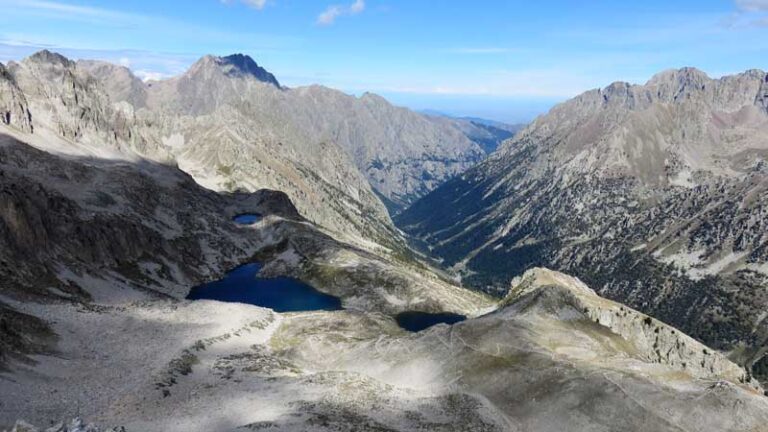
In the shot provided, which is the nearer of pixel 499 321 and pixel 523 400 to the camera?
pixel 523 400

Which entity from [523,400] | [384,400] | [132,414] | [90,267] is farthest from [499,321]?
[90,267]

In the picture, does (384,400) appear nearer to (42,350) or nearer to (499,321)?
(499,321)

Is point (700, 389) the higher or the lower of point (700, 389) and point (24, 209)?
the lower

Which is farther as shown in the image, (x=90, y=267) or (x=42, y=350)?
(x=90, y=267)

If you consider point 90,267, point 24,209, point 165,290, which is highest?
point 24,209

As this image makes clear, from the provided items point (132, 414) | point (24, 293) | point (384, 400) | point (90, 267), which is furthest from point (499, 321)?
point (90, 267)

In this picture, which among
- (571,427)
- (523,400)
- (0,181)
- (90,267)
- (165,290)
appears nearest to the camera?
(571,427)

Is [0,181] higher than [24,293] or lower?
higher

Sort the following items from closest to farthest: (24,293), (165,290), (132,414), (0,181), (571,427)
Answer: (132,414), (571,427), (24,293), (0,181), (165,290)

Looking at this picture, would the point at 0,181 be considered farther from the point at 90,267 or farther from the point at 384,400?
the point at 384,400
